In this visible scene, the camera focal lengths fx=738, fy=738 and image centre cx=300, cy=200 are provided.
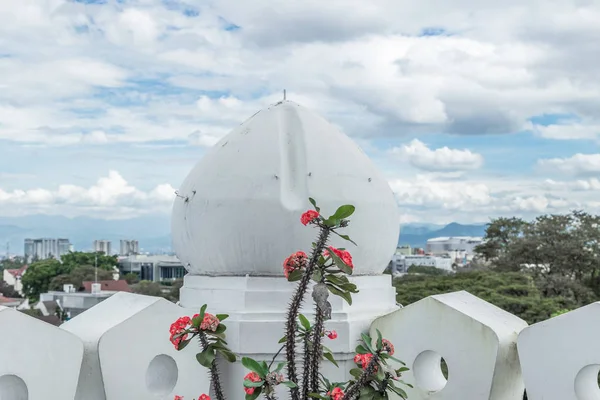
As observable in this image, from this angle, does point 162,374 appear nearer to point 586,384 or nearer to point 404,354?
point 404,354

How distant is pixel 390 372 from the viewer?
167 inches

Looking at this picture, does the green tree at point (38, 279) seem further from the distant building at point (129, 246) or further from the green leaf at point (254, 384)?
the distant building at point (129, 246)

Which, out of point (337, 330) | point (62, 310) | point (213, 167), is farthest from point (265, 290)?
point (62, 310)

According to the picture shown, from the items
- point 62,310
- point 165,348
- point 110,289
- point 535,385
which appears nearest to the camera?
point 535,385

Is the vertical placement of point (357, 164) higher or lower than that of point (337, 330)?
higher

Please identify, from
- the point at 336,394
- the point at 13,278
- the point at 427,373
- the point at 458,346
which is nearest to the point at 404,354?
the point at 427,373

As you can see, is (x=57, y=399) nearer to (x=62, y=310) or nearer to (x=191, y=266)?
(x=191, y=266)

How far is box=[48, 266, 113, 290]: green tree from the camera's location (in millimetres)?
77625

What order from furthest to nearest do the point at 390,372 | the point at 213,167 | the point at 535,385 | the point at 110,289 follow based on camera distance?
1. the point at 110,289
2. the point at 213,167
3. the point at 535,385
4. the point at 390,372

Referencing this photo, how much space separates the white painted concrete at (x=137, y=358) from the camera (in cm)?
532

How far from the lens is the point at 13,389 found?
511cm

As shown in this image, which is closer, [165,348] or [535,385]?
[535,385]

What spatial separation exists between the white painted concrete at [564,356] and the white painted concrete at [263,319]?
4.36 feet

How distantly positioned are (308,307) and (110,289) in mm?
68674
